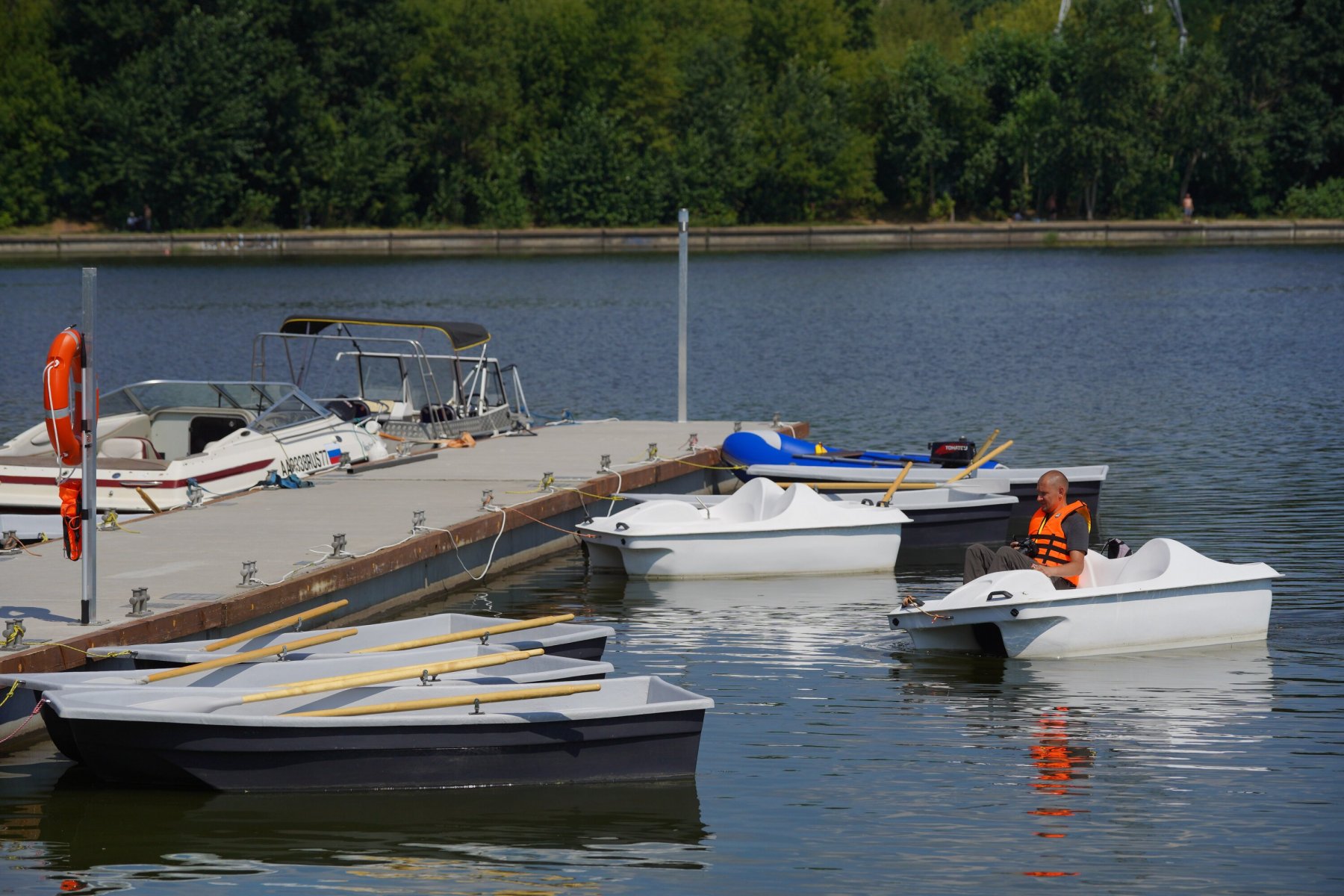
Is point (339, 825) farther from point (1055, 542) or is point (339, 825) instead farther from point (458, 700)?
point (1055, 542)

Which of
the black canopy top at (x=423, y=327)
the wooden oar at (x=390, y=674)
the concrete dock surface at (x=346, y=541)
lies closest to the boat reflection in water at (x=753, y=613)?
the concrete dock surface at (x=346, y=541)

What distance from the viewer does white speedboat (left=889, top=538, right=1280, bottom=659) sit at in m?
13.5

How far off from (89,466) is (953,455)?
1146 cm

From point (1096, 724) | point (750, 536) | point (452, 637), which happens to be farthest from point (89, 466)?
point (750, 536)

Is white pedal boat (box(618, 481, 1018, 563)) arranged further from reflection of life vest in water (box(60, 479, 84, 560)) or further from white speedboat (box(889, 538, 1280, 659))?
reflection of life vest in water (box(60, 479, 84, 560))

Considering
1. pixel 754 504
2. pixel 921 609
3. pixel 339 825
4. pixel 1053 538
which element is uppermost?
pixel 1053 538

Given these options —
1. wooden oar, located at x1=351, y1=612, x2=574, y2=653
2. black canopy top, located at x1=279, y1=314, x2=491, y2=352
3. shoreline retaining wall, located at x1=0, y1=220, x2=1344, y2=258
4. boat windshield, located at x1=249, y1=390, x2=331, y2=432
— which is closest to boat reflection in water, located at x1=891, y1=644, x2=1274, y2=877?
wooden oar, located at x1=351, y1=612, x2=574, y2=653

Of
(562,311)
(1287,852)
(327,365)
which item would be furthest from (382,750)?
(562,311)

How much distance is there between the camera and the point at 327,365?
A: 25.8 meters

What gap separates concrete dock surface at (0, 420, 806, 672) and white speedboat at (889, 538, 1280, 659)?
4550mm

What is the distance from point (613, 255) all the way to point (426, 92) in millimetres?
18501

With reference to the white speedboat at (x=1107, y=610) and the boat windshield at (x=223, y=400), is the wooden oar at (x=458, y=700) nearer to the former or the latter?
the white speedboat at (x=1107, y=610)

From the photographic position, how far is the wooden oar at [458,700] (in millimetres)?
10203

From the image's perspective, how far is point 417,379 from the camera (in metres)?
23.6
